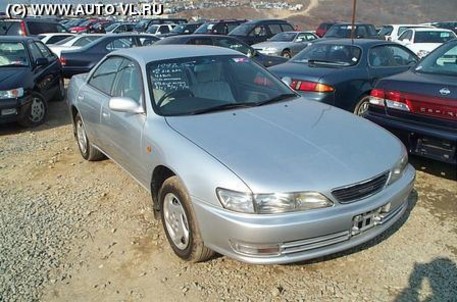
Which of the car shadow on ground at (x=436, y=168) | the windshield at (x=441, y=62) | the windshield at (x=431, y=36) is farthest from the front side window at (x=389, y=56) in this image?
the windshield at (x=431, y=36)

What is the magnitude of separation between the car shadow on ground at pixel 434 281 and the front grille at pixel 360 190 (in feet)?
2.18

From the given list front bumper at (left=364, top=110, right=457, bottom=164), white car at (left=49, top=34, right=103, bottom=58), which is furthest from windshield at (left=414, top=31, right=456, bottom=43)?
front bumper at (left=364, top=110, right=457, bottom=164)

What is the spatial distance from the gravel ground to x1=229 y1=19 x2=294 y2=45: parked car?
13.8 m

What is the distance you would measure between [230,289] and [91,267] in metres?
1.07

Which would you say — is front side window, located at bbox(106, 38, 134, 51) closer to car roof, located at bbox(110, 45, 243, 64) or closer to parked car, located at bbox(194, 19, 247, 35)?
parked car, located at bbox(194, 19, 247, 35)

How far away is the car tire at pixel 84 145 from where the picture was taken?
5.09 m

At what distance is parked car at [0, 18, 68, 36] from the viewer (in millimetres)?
14797

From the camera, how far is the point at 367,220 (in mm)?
2770

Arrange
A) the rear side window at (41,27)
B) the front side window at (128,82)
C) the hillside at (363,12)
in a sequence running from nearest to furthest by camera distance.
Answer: the front side window at (128,82)
the rear side window at (41,27)
the hillside at (363,12)

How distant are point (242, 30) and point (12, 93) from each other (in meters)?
12.2

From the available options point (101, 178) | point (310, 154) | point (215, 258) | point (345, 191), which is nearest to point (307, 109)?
point (310, 154)

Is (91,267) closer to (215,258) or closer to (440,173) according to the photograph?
(215,258)

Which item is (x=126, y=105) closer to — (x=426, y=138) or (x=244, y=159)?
(x=244, y=159)

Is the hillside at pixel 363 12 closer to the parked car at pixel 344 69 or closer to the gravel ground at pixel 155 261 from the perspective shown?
the parked car at pixel 344 69
